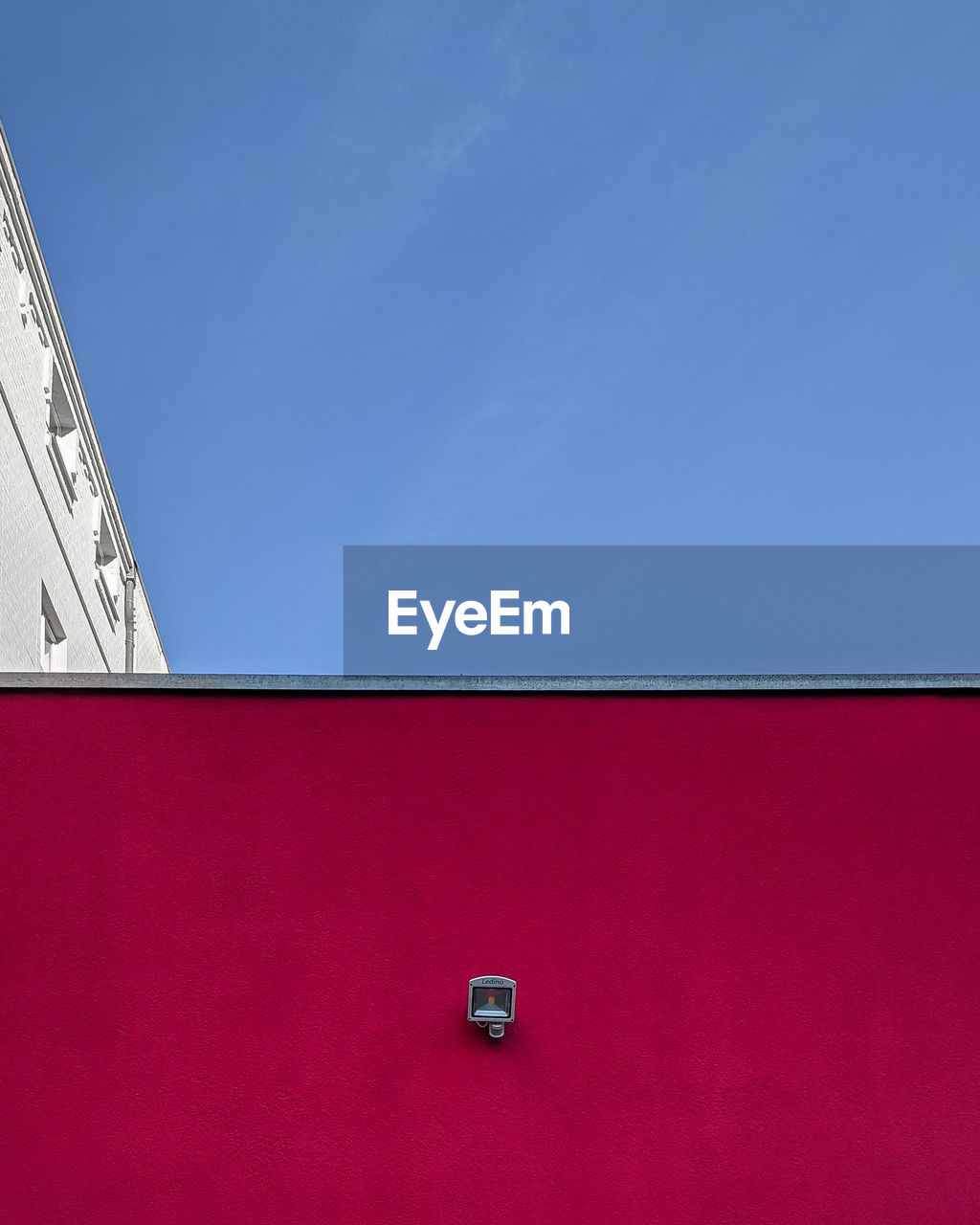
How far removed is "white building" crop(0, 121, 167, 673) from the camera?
10.3m

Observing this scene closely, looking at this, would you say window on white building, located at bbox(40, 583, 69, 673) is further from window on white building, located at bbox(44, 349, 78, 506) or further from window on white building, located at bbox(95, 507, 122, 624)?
window on white building, located at bbox(95, 507, 122, 624)

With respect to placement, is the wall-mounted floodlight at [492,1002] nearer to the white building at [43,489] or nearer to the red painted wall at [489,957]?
the red painted wall at [489,957]

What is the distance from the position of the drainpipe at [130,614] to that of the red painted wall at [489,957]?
11.4 meters

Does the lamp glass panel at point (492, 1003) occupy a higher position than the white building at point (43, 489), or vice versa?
the white building at point (43, 489)

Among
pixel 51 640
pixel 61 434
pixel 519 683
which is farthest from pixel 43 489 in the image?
pixel 519 683

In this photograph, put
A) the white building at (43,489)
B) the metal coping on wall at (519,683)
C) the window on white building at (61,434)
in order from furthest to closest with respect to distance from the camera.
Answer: the window on white building at (61,434)
the white building at (43,489)
the metal coping on wall at (519,683)

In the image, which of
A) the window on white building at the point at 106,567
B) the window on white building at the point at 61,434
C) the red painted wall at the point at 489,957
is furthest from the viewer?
the window on white building at the point at 106,567

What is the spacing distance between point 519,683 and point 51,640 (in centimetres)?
841

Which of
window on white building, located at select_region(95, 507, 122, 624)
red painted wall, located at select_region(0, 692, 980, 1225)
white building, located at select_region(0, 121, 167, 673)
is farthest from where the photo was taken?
window on white building, located at select_region(95, 507, 122, 624)

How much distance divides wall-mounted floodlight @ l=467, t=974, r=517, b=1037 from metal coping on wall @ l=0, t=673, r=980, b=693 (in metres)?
1.60

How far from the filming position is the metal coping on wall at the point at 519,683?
5.95 metres

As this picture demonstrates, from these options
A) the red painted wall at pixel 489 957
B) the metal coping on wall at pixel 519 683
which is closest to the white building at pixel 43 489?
the metal coping on wall at pixel 519 683

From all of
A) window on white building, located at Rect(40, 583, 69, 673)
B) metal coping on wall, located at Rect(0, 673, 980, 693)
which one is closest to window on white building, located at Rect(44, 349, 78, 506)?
window on white building, located at Rect(40, 583, 69, 673)

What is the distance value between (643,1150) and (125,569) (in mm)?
13667
